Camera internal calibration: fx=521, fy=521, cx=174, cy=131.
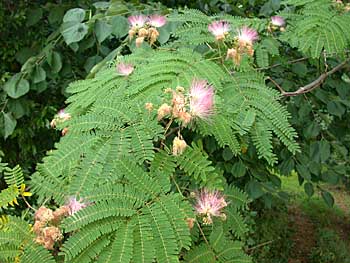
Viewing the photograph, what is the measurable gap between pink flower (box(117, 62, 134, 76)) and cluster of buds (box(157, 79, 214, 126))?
329 millimetres

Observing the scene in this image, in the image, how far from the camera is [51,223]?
4.30ft

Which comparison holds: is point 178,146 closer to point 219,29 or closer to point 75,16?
point 219,29

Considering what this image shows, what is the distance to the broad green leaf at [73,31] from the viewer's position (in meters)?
2.59

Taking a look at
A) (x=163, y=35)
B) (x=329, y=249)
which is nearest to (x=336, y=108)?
(x=163, y=35)

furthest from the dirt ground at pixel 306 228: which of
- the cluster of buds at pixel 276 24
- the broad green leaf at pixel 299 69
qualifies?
the cluster of buds at pixel 276 24

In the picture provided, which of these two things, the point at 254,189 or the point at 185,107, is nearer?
the point at 185,107

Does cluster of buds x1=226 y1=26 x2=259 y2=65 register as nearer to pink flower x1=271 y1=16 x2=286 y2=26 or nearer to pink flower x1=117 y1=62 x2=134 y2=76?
pink flower x1=117 y1=62 x2=134 y2=76

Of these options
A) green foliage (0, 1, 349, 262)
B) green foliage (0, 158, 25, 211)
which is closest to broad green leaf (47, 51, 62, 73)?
green foliage (0, 1, 349, 262)

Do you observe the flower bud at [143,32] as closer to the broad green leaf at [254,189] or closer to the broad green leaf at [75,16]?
the broad green leaf at [75,16]

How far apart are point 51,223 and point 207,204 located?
0.42 m

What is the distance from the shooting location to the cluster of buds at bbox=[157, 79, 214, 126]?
4.42 ft

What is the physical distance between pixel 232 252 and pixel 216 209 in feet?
0.50

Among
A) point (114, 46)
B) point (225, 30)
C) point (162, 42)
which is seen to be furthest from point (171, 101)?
point (114, 46)

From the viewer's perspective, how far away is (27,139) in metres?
3.51
